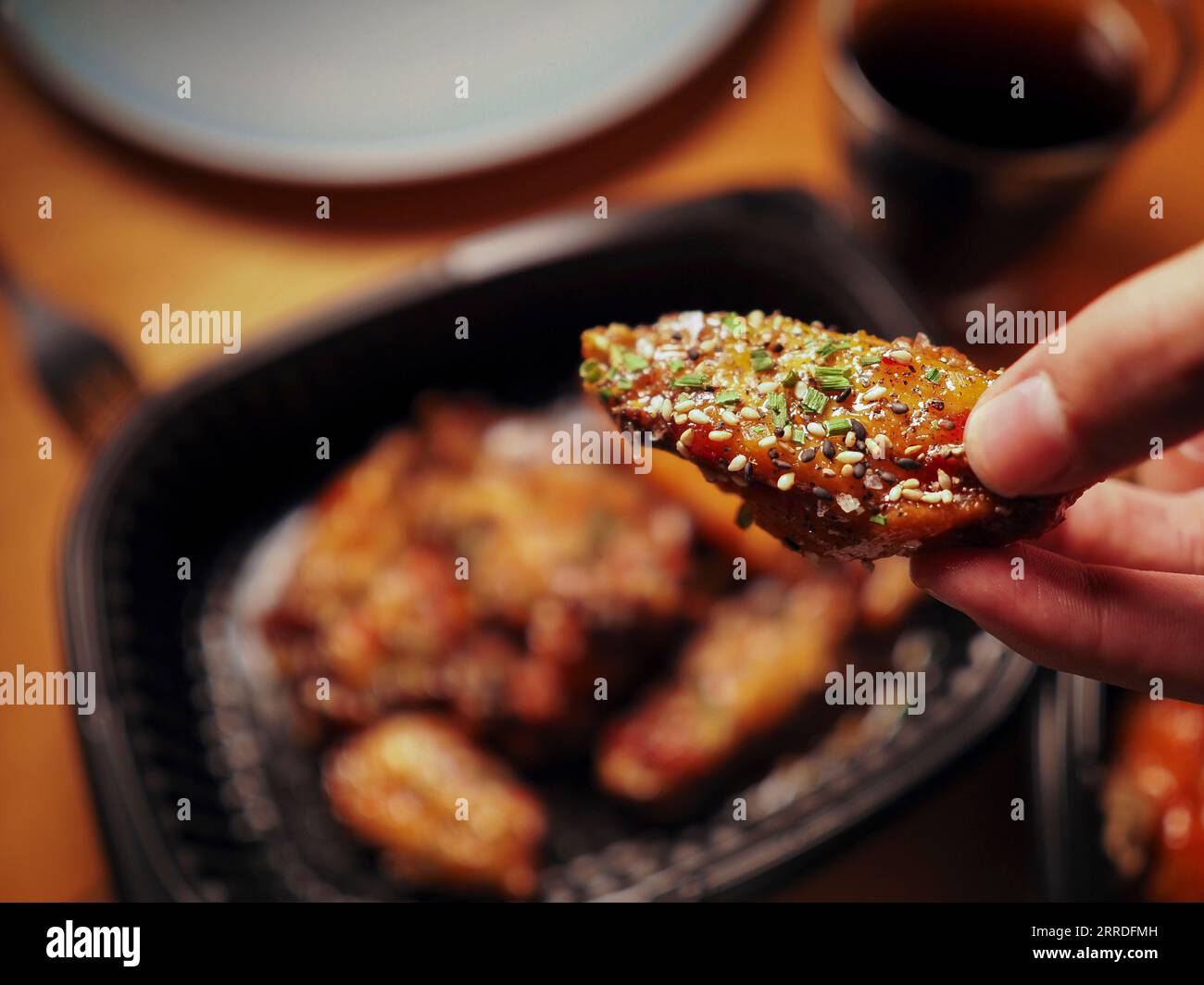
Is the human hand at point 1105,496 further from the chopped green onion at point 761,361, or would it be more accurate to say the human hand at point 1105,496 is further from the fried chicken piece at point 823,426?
the chopped green onion at point 761,361

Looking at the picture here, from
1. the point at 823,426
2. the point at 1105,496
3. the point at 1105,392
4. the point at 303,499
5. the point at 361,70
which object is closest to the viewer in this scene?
the point at 1105,392

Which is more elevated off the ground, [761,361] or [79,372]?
[79,372]

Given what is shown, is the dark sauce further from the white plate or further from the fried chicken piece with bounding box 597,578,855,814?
the fried chicken piece with bounding box 597,578,855,814

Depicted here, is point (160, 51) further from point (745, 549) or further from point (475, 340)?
point (745, 549)

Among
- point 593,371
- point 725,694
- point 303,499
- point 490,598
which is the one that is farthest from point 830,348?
point 303,499

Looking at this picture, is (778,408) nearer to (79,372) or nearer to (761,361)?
(761,361)

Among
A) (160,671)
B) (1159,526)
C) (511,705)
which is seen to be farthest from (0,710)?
(1159,526)
